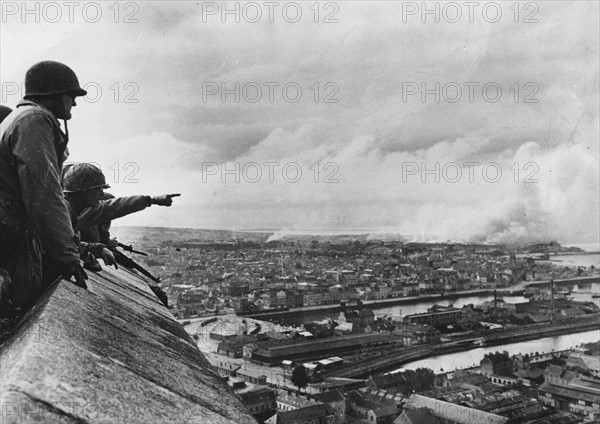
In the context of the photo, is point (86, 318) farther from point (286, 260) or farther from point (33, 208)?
point (286, 260)

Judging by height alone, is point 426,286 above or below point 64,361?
below

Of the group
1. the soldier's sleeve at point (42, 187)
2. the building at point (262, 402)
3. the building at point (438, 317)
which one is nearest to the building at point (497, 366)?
the building at point (438, 317)

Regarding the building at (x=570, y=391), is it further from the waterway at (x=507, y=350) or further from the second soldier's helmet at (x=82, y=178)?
the second soldier's helmet at (x=82, y=178)

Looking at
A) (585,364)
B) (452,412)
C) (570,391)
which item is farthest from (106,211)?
(585,364)

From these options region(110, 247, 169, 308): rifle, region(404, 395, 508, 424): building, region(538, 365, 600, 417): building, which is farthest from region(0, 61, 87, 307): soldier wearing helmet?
region(538, 365, 600, 417): building

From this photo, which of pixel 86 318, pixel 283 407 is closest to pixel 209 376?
pixel 86 318

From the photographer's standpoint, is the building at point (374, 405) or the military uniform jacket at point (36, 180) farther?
the building at point (374, 405)
